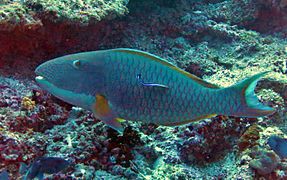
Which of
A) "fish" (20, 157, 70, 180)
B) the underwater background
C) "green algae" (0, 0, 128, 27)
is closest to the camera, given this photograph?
"fish" (20, 157, 70, 180)

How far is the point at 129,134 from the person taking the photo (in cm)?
315

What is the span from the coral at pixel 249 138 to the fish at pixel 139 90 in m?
1.20

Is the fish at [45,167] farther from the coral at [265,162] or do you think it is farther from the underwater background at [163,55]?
the coral at [265,162]

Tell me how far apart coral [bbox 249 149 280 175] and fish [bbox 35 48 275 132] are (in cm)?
105

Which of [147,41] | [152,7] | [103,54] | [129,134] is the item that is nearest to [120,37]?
[147,41]

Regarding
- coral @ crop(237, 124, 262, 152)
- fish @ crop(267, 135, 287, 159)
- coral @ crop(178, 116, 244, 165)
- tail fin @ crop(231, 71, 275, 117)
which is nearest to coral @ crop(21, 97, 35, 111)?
coral @ crop(178, 116, 244, 165)

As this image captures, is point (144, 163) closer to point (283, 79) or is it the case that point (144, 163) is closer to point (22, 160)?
point (22, 160)

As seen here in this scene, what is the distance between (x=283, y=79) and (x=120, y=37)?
254 cm

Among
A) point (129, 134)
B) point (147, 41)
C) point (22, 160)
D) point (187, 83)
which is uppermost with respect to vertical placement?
point (187, 83)

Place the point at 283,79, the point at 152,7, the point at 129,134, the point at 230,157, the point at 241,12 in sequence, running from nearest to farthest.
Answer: the point at 129,134 < the point at 230,157 < the point at 283,79 < the point at 152,7 < the point at 241,12

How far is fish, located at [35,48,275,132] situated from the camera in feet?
7.72

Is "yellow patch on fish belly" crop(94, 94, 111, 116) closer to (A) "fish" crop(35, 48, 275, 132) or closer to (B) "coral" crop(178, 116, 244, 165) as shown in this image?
(A) "fish" crop(35, 48, 275, 132)

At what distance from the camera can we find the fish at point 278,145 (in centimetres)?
308

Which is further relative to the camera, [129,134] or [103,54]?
[129,134]
